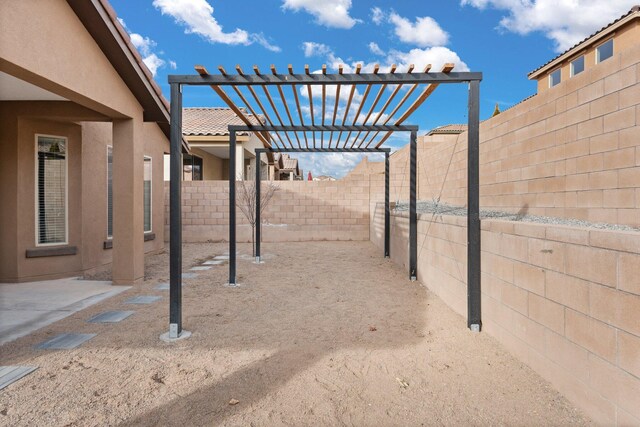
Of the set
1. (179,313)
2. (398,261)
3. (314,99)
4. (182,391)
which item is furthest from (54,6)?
(398,261)

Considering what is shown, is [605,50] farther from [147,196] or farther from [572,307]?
[147,196]

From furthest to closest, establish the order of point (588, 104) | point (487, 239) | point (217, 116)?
point (217, 116)
point (588, 104)
point (487, 239)

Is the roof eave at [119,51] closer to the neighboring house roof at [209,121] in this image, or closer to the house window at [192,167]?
the neighboring house roof at [209,121]

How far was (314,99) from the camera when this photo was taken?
463 cm

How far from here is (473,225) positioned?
354cm

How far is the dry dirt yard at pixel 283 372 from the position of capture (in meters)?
2.19

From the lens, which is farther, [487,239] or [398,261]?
[398,261]

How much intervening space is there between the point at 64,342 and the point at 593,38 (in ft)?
55.0

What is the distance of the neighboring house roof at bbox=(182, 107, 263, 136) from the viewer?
1348cm

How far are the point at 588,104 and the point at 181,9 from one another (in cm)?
710

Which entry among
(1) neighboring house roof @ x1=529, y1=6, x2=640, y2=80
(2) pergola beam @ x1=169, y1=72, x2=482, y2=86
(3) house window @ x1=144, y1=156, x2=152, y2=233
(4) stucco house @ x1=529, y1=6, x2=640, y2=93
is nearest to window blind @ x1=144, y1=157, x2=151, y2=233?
(3) house window @ x1=144, y1=156, x2=152, y2=233

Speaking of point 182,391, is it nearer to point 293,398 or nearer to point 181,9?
point 293,398

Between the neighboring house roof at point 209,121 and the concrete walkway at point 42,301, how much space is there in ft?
28.4

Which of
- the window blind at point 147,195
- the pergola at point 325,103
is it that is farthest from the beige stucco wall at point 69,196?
the pergola at point 325,103
